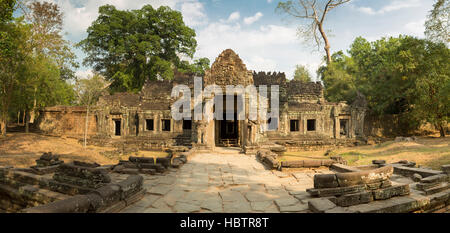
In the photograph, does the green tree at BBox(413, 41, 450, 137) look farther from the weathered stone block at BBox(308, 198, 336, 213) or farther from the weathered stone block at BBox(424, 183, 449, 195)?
the weathered stone block at BBox(308, 198, 336, 213)

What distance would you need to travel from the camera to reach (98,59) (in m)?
28.1

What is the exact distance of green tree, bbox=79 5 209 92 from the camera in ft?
85.3

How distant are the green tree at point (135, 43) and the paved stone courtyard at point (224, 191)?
20.4 m

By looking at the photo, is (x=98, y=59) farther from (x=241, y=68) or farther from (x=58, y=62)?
(x=241, y=68)

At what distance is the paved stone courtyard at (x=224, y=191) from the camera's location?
4.57 m

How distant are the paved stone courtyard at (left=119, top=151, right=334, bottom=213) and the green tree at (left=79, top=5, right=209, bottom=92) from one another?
804 inches

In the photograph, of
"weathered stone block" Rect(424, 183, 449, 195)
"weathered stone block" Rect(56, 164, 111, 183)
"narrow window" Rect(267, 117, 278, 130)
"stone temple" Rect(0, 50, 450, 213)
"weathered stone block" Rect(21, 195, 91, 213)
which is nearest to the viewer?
"weathered stone block" Rect(21, 195, 91, 213)

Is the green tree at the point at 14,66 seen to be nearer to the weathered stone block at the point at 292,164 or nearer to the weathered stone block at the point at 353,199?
the weathered stone block at the point at 292,164

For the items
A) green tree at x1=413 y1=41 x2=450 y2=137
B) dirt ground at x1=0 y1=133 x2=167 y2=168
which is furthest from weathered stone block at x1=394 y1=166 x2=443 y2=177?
dirt ground at x1=0 y1=133 x2=167 y2=168

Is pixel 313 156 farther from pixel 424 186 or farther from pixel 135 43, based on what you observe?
pixel 135 43

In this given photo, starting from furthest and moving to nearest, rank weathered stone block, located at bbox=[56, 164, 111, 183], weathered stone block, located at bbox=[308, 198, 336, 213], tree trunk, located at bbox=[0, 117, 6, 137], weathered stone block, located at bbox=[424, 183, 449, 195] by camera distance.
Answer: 1. tree trunk, located at bbox=[0, 117, 6, 137]
2. weathered stone block, located at bbox=[424, 183, 449, 195]
3. weathered stone block, located at bbox=[56, 164, 111, 183]
4. weathered stone block, located at bbox=[308, 198, 336, 213]

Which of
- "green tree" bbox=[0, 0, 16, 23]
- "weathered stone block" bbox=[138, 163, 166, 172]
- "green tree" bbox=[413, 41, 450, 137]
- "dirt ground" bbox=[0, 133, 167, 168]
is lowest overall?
"dirt ground" bbox=[0, 133, 167, 168]
